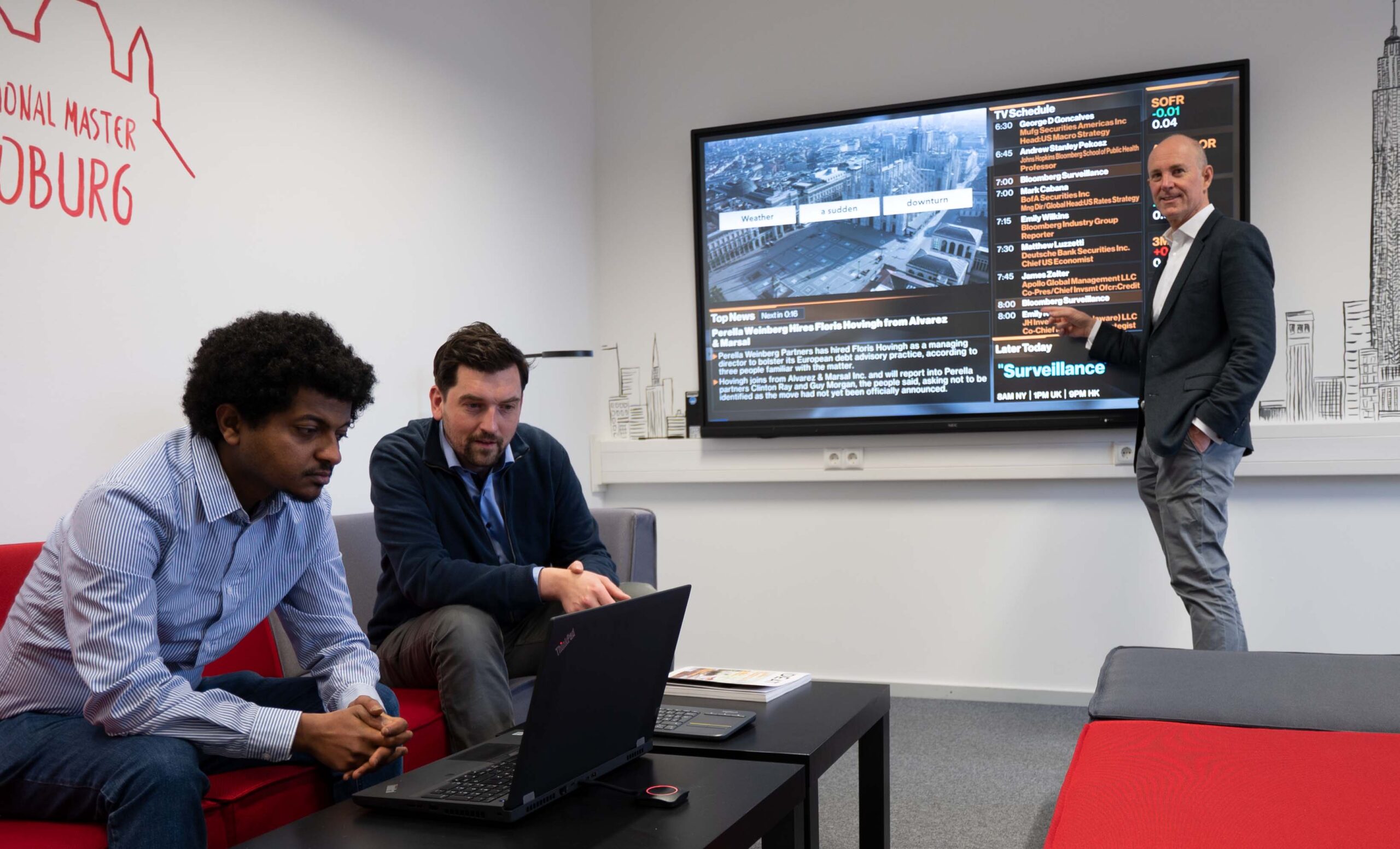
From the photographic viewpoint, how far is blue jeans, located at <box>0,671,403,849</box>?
1.37 metres

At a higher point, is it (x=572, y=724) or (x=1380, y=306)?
(x=1380, y=306)

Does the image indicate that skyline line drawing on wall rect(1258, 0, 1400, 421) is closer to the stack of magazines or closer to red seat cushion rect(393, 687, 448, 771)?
the stack of magazines

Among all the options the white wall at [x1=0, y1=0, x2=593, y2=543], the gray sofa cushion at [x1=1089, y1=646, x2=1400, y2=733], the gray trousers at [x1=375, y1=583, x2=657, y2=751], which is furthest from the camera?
the white wall at [x1=0, y1=0, x2=593, y2=543]

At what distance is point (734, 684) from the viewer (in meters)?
1.88

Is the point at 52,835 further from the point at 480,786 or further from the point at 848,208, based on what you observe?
the point at 848,208

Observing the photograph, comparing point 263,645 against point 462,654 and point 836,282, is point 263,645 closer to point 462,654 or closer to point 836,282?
point 462,654

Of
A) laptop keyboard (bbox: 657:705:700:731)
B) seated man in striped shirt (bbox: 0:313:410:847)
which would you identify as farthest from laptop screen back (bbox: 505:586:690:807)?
seated man in striped shirt (bbox: 0:313:410:847)

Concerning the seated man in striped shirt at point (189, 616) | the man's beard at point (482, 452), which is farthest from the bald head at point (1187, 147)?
the seated man in striped shirt at point (189, 616)

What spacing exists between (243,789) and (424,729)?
0.47 meters

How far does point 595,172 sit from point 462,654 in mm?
2672

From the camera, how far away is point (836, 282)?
3.80 metres

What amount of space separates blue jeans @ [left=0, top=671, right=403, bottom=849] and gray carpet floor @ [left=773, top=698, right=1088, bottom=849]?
139 cm

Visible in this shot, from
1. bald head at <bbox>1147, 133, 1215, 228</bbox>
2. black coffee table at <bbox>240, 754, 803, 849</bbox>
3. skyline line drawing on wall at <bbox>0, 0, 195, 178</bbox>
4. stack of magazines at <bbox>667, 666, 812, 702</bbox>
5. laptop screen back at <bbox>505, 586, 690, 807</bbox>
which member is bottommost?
stack of magazines at <bbox>667, 666, 812, 702</bbox>

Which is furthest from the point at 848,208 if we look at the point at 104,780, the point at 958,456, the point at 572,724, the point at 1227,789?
the point at 104,780
